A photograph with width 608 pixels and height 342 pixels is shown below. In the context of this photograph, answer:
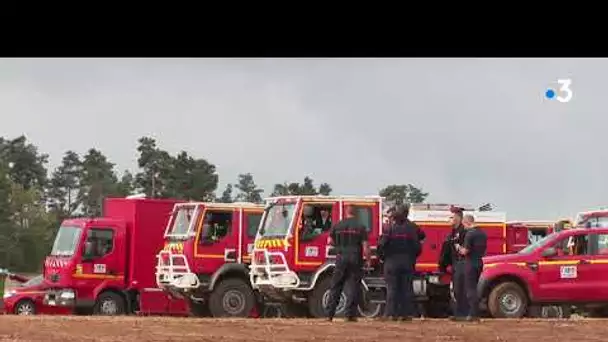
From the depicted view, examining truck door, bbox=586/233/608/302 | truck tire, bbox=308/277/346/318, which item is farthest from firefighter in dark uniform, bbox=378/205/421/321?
truck door, bbox=586/233/608/302

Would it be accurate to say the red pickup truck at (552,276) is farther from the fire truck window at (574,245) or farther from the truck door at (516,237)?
the truck door at (516,237)

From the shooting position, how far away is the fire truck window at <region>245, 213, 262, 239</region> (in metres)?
22.0

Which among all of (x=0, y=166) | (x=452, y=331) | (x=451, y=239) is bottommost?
(x=452, y=331)

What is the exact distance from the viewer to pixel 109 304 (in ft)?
79.5

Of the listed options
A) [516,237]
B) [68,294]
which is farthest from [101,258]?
[516,237]

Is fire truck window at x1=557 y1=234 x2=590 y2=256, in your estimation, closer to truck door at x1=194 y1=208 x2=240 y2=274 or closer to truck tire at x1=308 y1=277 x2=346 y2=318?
truck tire at x1=308 y1=277 x2=346 y2=318

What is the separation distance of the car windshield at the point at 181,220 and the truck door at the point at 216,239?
0.40 meters

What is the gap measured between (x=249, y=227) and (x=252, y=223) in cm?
11

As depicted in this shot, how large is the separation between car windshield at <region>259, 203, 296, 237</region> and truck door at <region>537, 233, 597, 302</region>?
469 centimetres

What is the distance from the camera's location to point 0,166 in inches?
3115

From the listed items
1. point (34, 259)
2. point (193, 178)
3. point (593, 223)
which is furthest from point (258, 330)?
point (34, 259)

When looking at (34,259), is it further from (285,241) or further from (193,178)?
(285,241)
